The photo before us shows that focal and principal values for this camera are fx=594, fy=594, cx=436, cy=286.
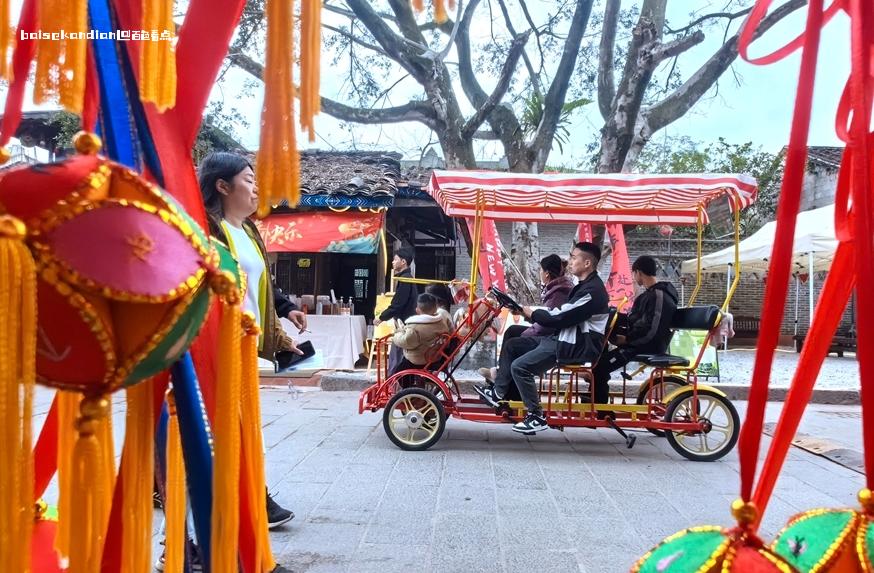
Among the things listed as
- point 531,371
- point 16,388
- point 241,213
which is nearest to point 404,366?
point 531,371

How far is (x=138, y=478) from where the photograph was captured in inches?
37.2

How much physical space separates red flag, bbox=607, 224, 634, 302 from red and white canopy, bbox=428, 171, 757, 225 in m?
1.35

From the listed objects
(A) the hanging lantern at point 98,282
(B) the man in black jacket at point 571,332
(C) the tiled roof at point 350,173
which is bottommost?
(B) the man in black jacket at point 571,332

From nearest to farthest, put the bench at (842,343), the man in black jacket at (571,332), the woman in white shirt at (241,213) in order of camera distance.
Result: the woman in white shirt at (241,213)
the man in black jacket at (571,332)
the bench at (842,343)

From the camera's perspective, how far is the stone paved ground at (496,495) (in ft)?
8.45

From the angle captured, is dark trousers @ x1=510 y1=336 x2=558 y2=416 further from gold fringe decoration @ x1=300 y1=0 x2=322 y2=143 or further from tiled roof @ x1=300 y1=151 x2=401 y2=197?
tiled roof @ x1=300 y1=151 x2=401 y2=197

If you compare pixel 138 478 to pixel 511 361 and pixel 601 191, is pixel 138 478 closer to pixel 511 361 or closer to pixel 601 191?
pixel 511 361

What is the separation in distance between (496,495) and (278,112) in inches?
113

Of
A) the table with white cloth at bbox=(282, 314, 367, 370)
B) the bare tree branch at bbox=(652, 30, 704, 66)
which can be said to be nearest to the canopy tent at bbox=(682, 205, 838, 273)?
the bare tree branch at bbox=(652, 30, 704, 66)

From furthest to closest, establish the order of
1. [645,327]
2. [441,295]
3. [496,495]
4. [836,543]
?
1. [441,295]
2. [645,327]
3. [496,495]
4. [836,543]

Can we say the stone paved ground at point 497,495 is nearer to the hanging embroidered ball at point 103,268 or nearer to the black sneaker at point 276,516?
the black sneaker at point 276,516

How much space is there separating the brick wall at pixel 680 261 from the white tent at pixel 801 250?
65 centimetres

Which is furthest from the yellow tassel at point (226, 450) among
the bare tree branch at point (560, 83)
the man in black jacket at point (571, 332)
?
the bare tree branch at point (560, 83)

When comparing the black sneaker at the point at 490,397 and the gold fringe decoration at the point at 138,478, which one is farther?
the black sneaker at the point at 490,397
